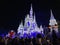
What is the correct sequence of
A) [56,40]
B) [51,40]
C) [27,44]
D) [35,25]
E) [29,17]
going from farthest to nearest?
1. [29,17]
2. [35,25]
3. [27,44]
4. [51,40]
5. [56,40]

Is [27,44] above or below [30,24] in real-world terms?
below

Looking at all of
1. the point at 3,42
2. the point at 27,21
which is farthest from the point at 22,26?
the point at 3,42

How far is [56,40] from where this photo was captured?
3682mm

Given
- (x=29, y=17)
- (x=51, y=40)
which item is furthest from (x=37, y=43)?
(x=29, y=17)

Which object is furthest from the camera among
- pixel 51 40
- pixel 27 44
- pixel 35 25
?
pixel 35 25

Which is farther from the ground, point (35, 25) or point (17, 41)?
point (35, 25)

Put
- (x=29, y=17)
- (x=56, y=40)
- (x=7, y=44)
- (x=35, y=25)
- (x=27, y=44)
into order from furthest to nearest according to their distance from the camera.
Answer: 1. (x=29, y=17)
2. (x=35, y=25)
3. (x=7, y=44)
4. (x=27, y=44)
5. (x=56, y=40)

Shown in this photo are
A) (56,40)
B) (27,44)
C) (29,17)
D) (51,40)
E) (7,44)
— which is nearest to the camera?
(56,40)

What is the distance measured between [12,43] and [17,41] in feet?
0.61

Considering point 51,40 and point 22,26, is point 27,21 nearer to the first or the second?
point 22,26

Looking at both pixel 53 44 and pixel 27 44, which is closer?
pixel 53 44

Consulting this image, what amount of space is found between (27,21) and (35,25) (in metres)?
3.40

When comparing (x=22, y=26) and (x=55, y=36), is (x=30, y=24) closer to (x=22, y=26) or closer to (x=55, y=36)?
(x=22, y=26)

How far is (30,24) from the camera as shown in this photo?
46625 mm
